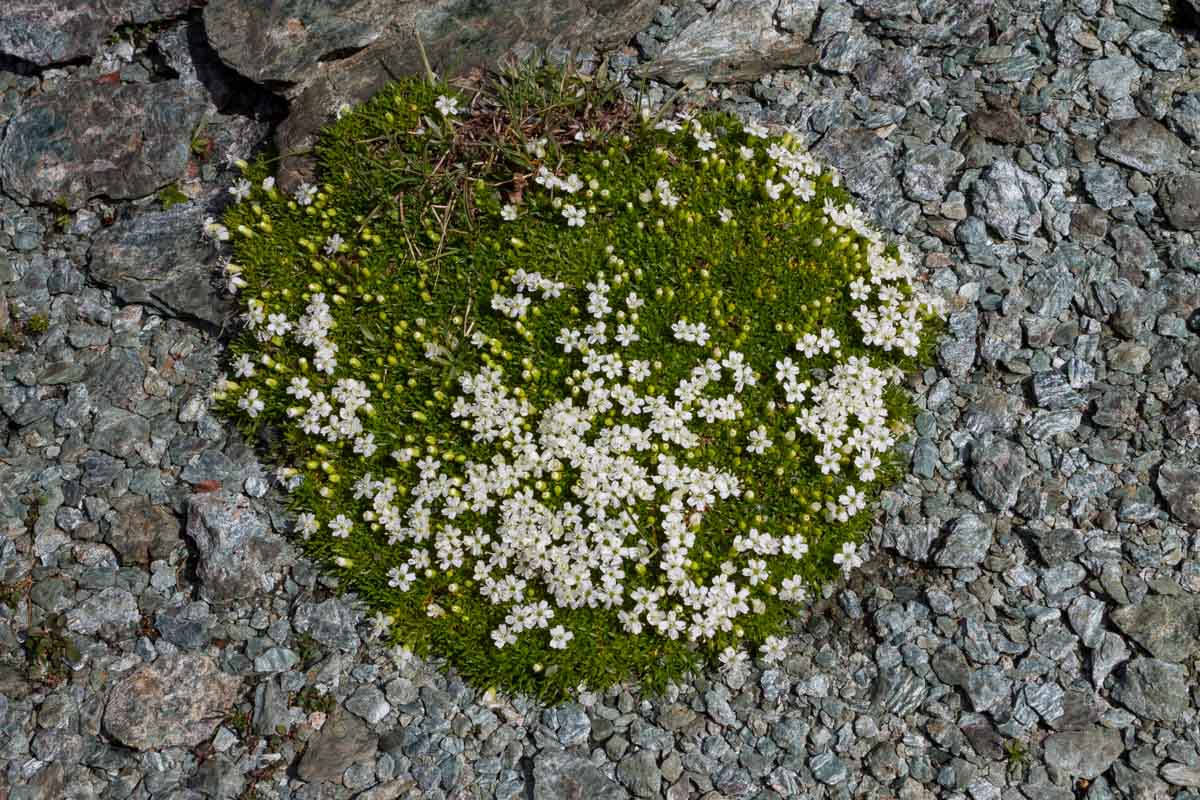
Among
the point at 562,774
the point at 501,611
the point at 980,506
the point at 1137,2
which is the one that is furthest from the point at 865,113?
the point at 562,774

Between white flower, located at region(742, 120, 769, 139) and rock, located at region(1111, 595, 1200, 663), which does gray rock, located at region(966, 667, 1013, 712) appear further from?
white flower, located at region(742, 120, 769, 139)

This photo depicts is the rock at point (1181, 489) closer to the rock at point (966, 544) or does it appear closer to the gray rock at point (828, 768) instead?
the rock at point (966, 544)

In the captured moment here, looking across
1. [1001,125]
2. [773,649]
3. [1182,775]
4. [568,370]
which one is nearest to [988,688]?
[1182,775]

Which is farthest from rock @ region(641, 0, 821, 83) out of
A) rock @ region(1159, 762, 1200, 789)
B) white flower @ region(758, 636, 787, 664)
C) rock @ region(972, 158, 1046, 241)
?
rock @ region(1159, 762, 1200, 789)

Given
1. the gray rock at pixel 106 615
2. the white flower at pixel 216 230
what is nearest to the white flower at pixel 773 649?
the gray rock at pixel 106 615

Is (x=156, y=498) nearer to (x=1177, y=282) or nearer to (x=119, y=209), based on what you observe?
(x=119, y=209)
